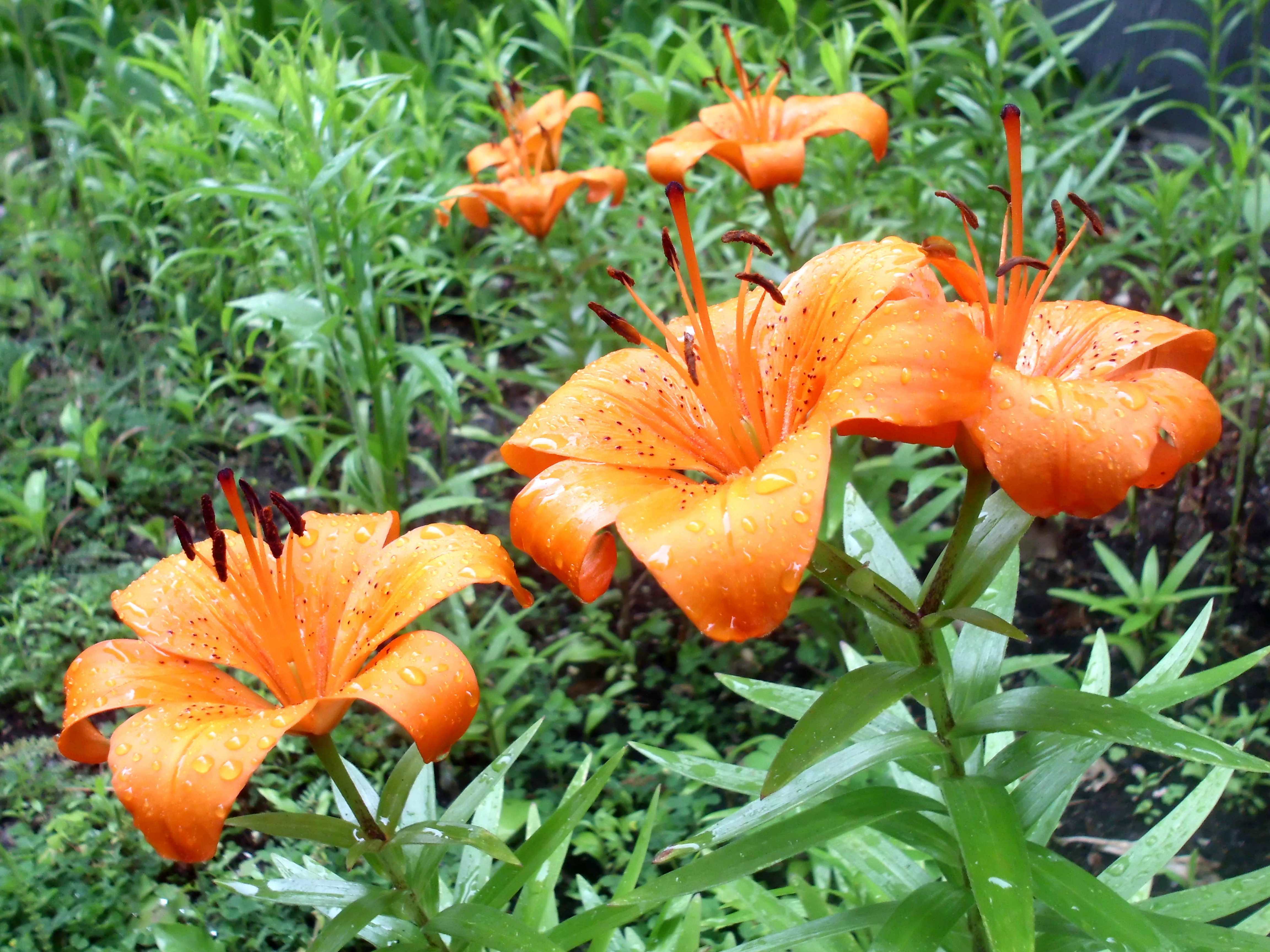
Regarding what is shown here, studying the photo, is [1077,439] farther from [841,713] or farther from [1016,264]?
[841,713]

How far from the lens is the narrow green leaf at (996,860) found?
2.80 ft

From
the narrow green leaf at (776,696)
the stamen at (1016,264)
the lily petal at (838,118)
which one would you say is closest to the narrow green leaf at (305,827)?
the narrow green leaf at (776,696)

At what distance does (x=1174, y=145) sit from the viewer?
2.64 m

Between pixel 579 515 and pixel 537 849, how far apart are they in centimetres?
49

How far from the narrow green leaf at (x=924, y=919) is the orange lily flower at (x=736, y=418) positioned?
424 millimetres

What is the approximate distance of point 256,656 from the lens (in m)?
1.07

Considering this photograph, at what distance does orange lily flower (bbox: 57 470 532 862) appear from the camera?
858 mm

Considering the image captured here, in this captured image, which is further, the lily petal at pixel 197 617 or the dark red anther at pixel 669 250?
the lily petal at pixel 197 617

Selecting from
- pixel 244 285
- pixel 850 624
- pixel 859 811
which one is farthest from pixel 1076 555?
pixel 244 285

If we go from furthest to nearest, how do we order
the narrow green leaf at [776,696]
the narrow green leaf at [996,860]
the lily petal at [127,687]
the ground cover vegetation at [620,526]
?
the narrow green leaf at [776,696] → the ground cover vegetation at [620,526] → the lily petal at [127,687] → the narrow green leaf at [996,860]

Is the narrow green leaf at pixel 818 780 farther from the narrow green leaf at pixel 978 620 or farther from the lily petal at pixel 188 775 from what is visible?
the lily petal at pixel 188 775

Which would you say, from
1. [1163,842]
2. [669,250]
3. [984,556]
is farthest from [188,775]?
[1163,842]

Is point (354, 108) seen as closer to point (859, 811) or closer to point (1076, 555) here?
point (1076, 555)

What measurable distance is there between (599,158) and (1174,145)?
5.34ft
